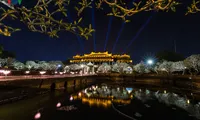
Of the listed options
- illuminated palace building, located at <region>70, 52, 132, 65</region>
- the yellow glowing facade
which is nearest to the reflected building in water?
illuminated palace building, located at <region>70, 52, 132, 65</region>

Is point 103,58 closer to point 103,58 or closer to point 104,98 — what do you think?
point 103,58

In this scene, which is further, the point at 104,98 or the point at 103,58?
the point at 103,58

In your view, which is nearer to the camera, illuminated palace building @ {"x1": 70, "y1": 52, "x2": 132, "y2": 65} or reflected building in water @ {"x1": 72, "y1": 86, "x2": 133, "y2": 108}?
reflected building in water @ {"x1": 72, "y1": 86, "x2": 133, "y2": 108}

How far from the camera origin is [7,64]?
8519 centimetres

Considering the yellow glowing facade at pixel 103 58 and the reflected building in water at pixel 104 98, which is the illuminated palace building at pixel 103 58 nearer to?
the yellow glowing facade at pixel 103 58

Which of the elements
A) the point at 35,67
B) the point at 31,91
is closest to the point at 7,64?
the point at 35,67

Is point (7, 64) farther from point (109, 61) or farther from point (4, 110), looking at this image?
point (109, 61)

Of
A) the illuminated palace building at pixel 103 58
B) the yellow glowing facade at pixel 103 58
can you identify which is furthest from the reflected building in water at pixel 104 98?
the yellow glowing facade at pixel 103 58

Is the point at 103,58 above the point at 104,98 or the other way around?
above

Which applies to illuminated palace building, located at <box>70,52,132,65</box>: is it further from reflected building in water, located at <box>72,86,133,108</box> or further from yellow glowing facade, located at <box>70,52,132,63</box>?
reflected building in water, located at <box>72,86,133,108</box>

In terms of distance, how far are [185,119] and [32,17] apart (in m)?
18.5

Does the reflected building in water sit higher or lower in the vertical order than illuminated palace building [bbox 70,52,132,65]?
lower

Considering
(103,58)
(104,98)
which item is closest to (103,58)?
(103,58)

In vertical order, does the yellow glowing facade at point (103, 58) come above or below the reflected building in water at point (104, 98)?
above
